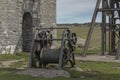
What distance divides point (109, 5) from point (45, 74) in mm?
13019

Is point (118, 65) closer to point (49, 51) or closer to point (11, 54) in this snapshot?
point (49, 51)

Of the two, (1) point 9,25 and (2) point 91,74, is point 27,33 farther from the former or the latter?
(2) point 91,74

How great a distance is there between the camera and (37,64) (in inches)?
635

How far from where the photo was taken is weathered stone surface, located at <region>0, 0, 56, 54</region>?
23500 millimetres

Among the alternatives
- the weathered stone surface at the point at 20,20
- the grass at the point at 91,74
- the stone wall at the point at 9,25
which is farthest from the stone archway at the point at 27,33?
the grass at the point at 91,74

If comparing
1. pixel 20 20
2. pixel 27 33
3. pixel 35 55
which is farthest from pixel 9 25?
pixel 35 55

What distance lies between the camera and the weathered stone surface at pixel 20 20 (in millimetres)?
23500

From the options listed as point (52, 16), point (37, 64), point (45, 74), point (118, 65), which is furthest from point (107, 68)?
point (52, 16)

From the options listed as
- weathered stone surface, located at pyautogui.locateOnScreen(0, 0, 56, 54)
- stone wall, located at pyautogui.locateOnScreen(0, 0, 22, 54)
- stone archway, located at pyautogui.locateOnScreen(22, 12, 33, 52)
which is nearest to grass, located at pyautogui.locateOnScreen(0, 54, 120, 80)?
stone wall, located at pyautogui.locateOnScreen(0, 0, 22, 54)

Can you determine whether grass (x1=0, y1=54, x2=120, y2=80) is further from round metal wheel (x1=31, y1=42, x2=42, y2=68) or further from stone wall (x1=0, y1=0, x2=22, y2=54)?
stone wall (x1=0, y1=0, x2=22, y2=54)

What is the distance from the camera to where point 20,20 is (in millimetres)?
25109

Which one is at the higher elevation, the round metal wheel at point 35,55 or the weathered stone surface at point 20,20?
the weathered stone surface at point 20,20

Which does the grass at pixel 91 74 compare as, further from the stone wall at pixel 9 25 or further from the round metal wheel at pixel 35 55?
the stone wall at pixel 9 25

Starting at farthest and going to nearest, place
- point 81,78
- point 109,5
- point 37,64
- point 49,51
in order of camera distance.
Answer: point 109,5 → point 37,64 → point 49,51 → point 81,78
